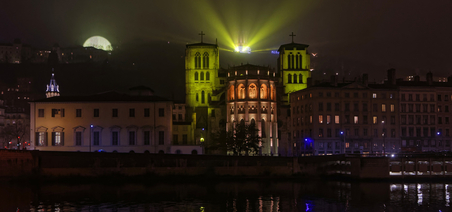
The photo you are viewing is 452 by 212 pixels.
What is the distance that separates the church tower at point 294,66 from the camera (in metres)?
136

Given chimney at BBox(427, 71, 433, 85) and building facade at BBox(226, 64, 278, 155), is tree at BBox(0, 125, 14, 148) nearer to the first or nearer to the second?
building facade at BBox(226, 64, 278, 155)

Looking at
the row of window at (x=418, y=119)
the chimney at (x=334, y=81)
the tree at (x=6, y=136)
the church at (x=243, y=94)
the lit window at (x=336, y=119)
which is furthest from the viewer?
the tree at (x=6, y=136)

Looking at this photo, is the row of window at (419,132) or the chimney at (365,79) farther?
the row of window at (419,132)

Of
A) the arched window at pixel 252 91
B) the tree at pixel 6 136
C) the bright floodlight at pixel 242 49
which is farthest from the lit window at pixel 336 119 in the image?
the tree at pixel 6 136

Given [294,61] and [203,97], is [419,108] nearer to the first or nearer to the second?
[294,61]

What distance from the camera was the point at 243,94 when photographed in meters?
118

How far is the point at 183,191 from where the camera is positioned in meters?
67.2

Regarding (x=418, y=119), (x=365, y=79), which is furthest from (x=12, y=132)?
(x=418, y=119)

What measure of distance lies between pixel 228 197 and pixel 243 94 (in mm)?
Answer: 57268

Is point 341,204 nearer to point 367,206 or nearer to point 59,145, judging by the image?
point 367,206

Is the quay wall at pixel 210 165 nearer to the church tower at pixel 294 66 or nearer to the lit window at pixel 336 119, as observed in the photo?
the lit window at pixel 336 119

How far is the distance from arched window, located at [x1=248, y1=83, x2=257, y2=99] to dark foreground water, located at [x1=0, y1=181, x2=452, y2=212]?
42674 millimetres

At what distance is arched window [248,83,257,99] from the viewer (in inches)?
4615

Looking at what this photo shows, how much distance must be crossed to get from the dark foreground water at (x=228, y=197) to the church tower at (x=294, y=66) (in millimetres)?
61262
